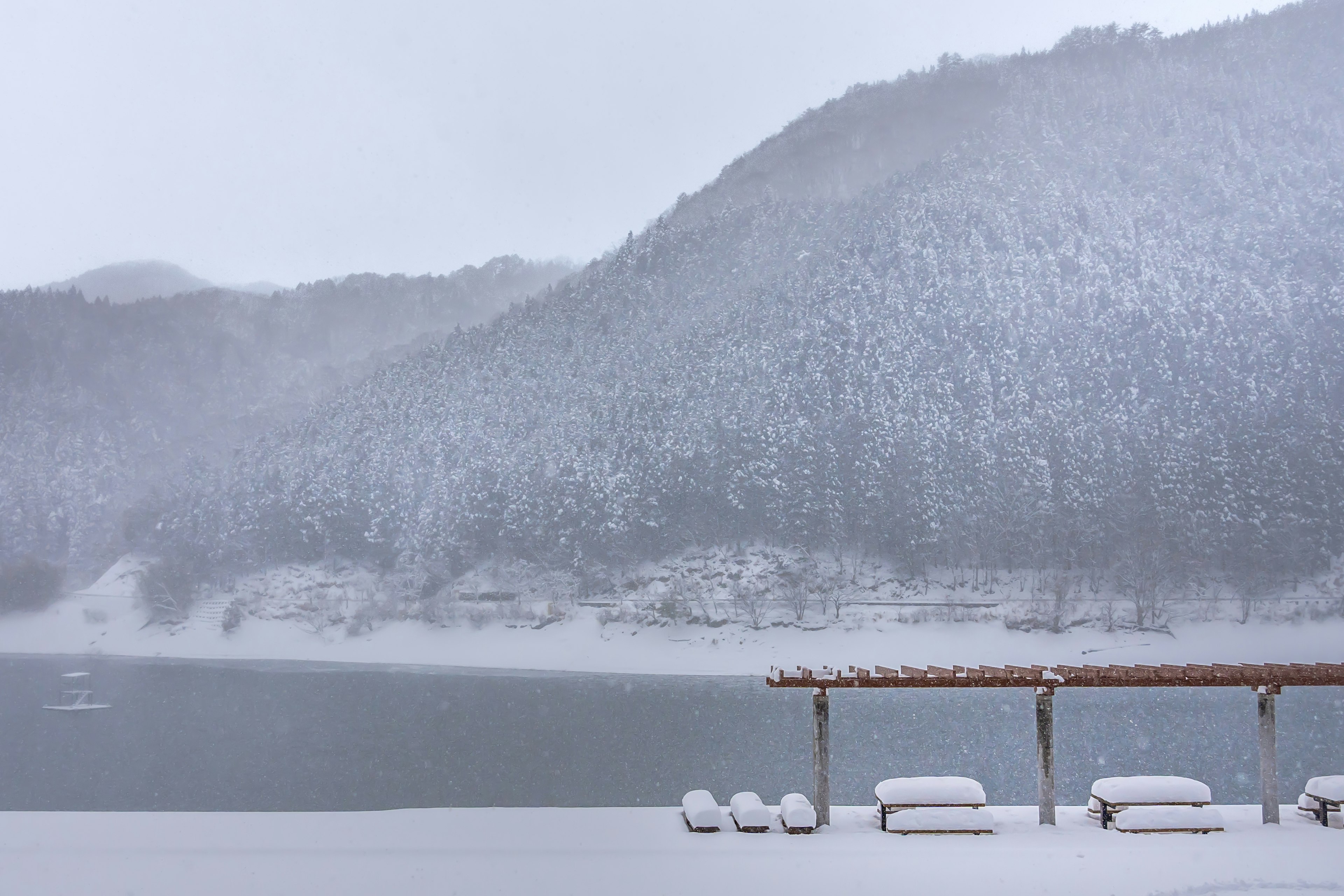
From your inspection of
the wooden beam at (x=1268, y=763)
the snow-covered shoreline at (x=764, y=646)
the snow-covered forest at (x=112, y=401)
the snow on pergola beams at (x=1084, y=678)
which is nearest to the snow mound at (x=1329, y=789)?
the wooden beam at (x=1268, y=763)

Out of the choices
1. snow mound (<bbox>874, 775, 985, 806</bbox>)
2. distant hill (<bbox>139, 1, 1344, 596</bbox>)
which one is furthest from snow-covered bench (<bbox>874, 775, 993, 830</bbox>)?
distant hill (<bbox>139, 1, 1344, 596</bbox>)

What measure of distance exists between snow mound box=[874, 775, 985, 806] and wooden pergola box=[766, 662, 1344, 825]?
0.91m

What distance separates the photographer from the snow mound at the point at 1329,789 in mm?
12875

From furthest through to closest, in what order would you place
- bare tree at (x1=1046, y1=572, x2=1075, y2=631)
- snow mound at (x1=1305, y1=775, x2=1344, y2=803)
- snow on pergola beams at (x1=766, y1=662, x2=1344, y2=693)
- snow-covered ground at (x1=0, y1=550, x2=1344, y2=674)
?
bare tree at (x1=1046, y1=572, x2=1075, y2=631)
snow-covered ground at (x1=0, y1=550, x2=1344, y2=674)
snow mound at (x1=1305, y1=775, x2=1344, y2=803)
snow on pergola beams at (x1=766, y1=662, x2=1344, y2=693)

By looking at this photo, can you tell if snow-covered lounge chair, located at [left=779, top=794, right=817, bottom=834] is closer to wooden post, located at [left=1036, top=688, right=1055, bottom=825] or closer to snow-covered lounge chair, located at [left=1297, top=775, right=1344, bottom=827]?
wooden post, located at [left=1036, top=688, right=1055, bottom=825]

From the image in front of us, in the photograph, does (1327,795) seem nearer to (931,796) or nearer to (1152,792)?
(1152,792)

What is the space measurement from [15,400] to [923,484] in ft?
498

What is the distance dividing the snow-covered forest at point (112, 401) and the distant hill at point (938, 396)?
22.5m

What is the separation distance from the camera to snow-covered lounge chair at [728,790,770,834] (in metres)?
12.3

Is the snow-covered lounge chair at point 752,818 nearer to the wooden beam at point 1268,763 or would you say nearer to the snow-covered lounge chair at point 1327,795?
the wooden beam at point 1268,763

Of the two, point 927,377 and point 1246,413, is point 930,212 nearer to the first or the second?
point 927,377

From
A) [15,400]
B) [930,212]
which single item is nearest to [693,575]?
[930,212]

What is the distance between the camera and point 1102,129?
171m

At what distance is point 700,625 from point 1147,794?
6349 centimetres
